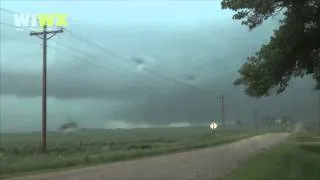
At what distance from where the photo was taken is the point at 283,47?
2447cm

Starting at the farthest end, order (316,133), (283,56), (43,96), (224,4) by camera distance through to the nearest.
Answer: (316,133)
(43,96)
(283,56)
(224,4)

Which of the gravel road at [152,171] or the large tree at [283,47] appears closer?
the large tree at [283,47]

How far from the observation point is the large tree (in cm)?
2192

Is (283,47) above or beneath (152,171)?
above

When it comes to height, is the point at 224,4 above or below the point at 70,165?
above

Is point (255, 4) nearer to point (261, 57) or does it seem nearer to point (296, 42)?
point (296, 42)

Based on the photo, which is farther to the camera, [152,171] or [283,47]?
[152,171]

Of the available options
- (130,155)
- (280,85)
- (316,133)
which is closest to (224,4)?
(280,85)

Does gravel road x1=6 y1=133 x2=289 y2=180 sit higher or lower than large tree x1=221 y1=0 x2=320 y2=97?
lower

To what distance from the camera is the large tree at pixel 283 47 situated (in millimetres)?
21922

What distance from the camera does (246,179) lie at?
75.4ft

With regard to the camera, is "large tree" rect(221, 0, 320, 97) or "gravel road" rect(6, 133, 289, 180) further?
"gravel road" rect(6, 133, 289, 180)

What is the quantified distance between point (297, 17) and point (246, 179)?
6.12 meters

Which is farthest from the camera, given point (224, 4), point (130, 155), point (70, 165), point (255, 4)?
point (130, 155)
